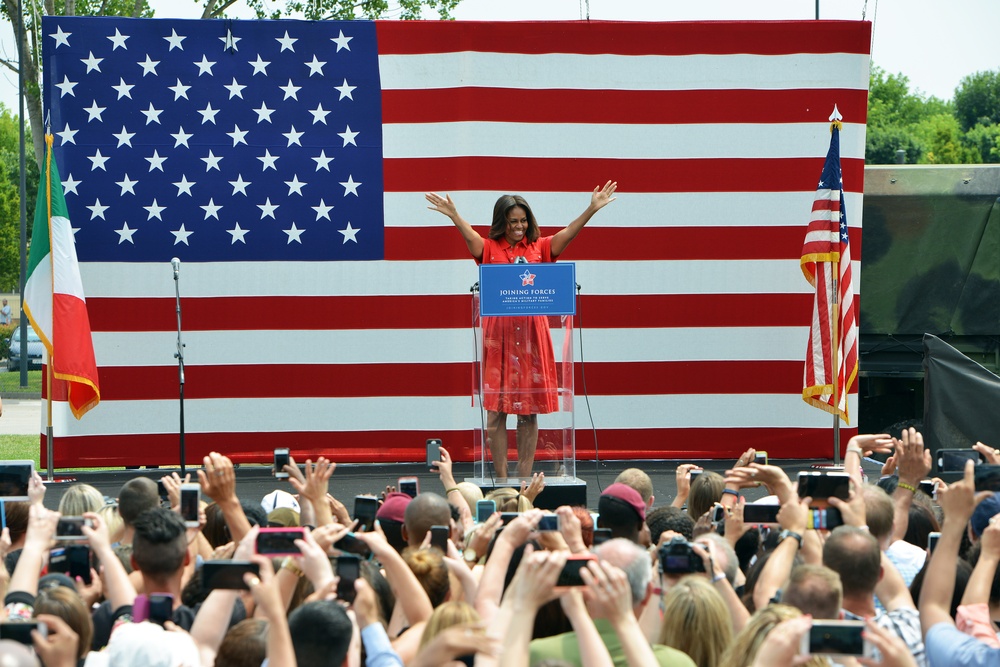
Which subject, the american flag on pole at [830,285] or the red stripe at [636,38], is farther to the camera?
the red stripe at [636,38]

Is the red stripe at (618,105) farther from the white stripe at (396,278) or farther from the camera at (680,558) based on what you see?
the camera at (680,558)

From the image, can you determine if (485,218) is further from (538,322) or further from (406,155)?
(538,322)

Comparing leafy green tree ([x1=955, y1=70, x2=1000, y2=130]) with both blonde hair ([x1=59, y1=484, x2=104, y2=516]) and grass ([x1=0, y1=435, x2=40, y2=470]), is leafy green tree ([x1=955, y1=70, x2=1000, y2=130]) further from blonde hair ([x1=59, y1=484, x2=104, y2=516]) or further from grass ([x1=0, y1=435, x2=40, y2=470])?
blonde hair ([x1=59, y1=484, x2=104, y2=516])

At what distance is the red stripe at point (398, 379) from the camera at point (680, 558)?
583cm

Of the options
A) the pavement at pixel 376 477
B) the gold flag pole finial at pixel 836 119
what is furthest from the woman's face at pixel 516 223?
the gold flag pole finial at pixel 836 119

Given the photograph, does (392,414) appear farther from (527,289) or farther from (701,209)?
(527,289)

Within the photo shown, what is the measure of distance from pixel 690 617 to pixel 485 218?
20.2ft

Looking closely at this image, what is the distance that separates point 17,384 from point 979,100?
141 ft

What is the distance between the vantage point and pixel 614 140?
8867 millimetres

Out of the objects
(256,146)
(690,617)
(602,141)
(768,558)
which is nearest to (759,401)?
(602,141)

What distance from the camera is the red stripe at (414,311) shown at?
857 centimetres

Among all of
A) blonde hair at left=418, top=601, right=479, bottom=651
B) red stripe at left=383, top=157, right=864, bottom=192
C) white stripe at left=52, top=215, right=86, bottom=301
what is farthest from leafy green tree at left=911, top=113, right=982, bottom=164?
blonde hair at left=418, top=601, right=479, bottom=651

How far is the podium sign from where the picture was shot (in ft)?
20.7

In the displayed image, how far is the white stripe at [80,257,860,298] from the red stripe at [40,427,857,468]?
98 centimetres
